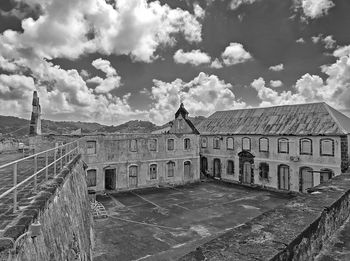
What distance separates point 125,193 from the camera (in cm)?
2330

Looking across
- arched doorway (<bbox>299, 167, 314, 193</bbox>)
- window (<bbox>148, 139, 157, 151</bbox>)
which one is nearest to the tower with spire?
window (<bbox>148, 139, 157, 151</bbox>)

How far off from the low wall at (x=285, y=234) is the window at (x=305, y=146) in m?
19.0

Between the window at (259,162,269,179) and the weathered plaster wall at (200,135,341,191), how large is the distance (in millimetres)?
329

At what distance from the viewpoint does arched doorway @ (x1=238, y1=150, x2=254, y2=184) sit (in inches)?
1033

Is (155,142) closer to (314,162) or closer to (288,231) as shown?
(314,162)

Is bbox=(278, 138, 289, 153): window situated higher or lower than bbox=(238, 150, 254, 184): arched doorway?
higher

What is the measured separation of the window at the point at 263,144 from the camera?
81.6 feet

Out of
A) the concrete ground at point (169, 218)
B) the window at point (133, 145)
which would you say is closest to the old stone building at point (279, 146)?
the concrete ground at point (169, 218)

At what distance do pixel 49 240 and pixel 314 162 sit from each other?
22.6m

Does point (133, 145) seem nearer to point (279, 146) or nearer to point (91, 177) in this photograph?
point (91, 177)

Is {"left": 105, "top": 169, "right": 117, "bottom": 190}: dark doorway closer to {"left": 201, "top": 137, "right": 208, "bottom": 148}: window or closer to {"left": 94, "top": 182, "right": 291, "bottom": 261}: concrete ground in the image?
{"left": 94, "top": 182, "right": 291, "bottom": 261}: concrete ground

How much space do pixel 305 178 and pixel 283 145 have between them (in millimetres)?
3563

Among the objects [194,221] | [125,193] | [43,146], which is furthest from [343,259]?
[125,193]

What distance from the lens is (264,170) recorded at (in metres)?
25.2
